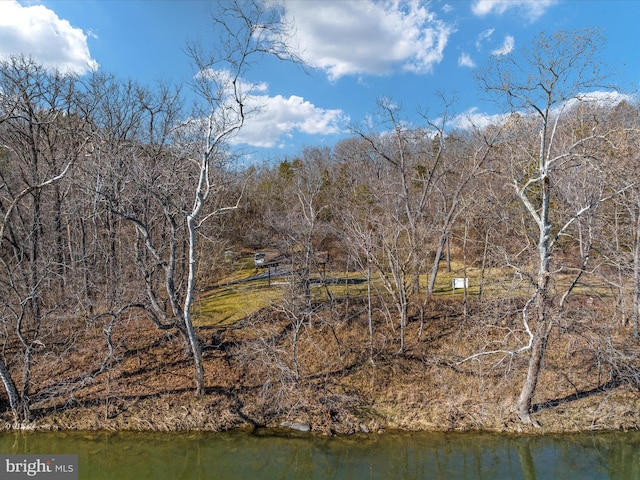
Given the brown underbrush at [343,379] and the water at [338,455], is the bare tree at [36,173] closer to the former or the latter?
the brown underbrush at [343,379]

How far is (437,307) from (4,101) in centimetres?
1363

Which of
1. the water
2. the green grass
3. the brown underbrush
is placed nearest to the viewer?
the water

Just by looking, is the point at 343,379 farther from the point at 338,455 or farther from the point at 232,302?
the point at 232,302

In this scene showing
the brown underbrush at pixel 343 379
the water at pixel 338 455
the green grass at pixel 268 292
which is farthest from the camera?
the green grass at pixel 268 292

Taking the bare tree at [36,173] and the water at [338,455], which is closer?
the water at [338,455]

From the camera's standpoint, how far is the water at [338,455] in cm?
863

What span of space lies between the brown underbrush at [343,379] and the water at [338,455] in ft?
1.13

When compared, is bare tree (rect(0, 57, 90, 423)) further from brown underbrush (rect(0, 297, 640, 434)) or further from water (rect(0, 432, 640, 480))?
water (rect(0, 432, 640, 480))

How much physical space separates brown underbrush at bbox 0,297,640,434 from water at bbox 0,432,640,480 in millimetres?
343

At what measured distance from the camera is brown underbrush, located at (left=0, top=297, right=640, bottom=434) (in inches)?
396

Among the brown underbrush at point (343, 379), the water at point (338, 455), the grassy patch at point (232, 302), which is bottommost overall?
the water at point (338, 455)

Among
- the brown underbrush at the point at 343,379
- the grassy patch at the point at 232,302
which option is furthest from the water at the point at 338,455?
the grassy patch at the point at 232,302

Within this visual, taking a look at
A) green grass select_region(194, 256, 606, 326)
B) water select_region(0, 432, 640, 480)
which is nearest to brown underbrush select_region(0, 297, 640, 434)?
water select_region(0, 432, 640, 480)

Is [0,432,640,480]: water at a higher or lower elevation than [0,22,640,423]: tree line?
lower
